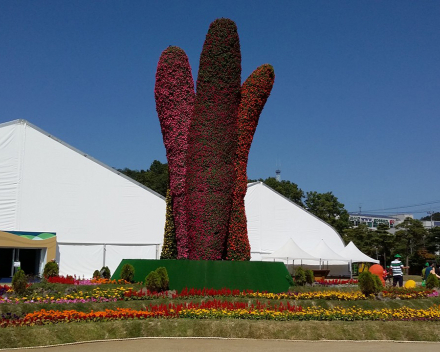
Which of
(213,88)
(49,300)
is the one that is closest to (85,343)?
(49,300)

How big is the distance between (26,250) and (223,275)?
15.4 m

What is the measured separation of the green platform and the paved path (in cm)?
433

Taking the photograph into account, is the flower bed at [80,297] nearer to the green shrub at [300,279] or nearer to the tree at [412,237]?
the green shrub at [300,279]

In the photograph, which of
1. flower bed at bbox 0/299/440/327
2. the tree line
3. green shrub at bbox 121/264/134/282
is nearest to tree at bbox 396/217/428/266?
the tree line

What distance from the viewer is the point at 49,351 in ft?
27.1

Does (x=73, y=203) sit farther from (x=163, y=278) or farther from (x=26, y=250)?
(x=163, y=278)

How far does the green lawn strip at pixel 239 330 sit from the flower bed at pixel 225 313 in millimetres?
467

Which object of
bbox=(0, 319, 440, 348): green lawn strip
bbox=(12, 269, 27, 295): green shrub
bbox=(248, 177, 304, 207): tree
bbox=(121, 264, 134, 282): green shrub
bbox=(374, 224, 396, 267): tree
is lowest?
bbox=(0, 319, 440, 348): green lawn strip

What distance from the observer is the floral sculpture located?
49.8 ft

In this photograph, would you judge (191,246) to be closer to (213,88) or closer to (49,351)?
(213,88)

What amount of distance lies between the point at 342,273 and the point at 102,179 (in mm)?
17654

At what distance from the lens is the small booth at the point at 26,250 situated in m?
24.2

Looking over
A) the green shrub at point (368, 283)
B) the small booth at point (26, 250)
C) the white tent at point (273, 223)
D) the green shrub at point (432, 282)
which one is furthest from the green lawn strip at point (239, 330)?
the white tent at point (273, 223)

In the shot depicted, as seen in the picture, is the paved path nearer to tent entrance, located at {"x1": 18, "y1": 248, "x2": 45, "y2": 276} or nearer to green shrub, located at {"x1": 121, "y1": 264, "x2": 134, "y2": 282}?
green shrub, located at {"x1": 121, "y1": 264, "x2": 134, "y2": 282}
